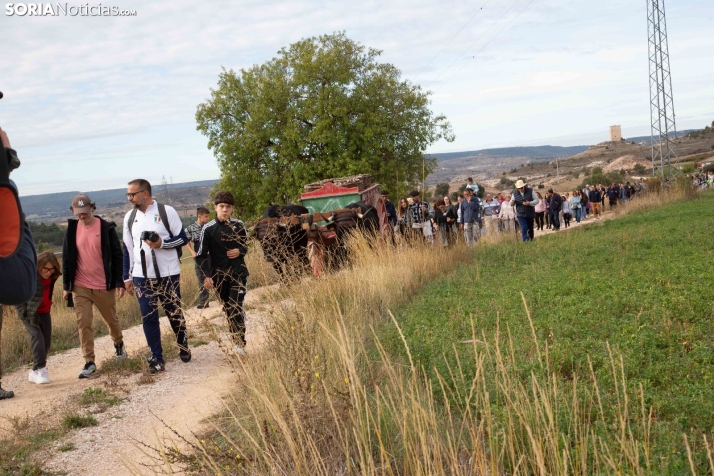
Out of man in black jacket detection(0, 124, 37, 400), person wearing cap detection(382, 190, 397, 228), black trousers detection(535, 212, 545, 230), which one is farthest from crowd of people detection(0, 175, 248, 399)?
black trousers detection(535, 212, 545, 230)

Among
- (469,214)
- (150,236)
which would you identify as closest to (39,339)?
(150,236)

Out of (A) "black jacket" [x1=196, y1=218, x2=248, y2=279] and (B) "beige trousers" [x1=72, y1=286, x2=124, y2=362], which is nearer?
(A) "black jacket" [x1=196, y1=218, x2=248, y2=279]

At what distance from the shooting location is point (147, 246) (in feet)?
27.2

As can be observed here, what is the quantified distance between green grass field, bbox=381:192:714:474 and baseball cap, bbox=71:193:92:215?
4.06 meters

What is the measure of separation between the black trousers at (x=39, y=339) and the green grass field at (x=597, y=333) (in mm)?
4274

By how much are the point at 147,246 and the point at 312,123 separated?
29693 mm

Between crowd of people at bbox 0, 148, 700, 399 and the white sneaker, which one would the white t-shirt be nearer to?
crowd of people at bbox 0, 148, 700, 399

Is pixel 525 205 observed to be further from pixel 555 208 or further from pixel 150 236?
pixel 555 208

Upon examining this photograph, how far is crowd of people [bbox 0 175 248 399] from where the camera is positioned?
8.29 meters

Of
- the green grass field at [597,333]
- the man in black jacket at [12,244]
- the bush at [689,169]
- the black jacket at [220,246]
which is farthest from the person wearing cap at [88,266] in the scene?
the bush at [689,169]

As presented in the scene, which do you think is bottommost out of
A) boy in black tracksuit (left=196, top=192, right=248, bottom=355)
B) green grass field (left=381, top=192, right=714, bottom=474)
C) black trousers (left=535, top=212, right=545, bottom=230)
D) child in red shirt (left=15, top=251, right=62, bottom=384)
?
black trousers (left=535, top=212, right=545, bottom=230)

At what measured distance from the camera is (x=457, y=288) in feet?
34.1

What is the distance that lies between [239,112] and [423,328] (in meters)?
33.5

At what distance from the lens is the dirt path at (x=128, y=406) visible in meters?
5.64
